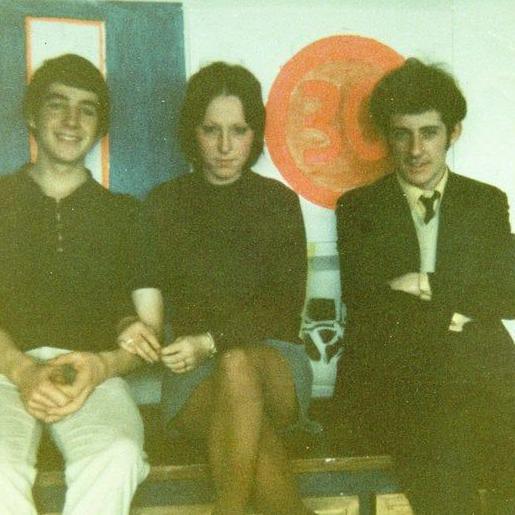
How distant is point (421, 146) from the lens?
1.39 metres

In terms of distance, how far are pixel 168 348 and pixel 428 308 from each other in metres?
0.49

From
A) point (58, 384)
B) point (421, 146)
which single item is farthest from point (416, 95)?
point (58, 384)

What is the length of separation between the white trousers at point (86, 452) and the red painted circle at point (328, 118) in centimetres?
64

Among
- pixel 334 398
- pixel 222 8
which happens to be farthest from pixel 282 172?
pixel 334 398

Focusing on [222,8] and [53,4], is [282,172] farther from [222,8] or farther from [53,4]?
[53,4]

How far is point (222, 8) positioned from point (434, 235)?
654 millimetres

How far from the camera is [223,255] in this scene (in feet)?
4.38

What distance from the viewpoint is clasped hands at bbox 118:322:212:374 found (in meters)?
1.17

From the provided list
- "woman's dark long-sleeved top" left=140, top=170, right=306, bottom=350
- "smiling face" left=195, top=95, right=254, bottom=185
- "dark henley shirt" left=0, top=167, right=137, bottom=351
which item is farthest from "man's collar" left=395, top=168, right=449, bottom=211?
"dark henley shirt" left=0, top=167, right=137, bottom=351

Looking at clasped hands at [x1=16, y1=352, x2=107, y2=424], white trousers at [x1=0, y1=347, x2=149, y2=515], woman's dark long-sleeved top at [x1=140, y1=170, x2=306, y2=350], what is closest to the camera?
white trousers at [x1=0, y1=347, x2=149, y2=515]

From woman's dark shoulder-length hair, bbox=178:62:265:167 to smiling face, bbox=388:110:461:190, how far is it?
0.29 meters

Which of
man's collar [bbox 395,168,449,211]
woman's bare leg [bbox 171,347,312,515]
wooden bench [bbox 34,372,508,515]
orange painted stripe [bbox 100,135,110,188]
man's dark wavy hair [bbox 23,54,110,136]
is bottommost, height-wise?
wooden bench [bbox 34,372,508,515]

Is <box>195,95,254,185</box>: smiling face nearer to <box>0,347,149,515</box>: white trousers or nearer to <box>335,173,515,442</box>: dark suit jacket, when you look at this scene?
<box>335,173,515,442</box>: dark suit jacket

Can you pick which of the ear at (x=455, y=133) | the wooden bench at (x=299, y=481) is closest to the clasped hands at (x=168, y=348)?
the wooden bench at (x=299, y=481)
